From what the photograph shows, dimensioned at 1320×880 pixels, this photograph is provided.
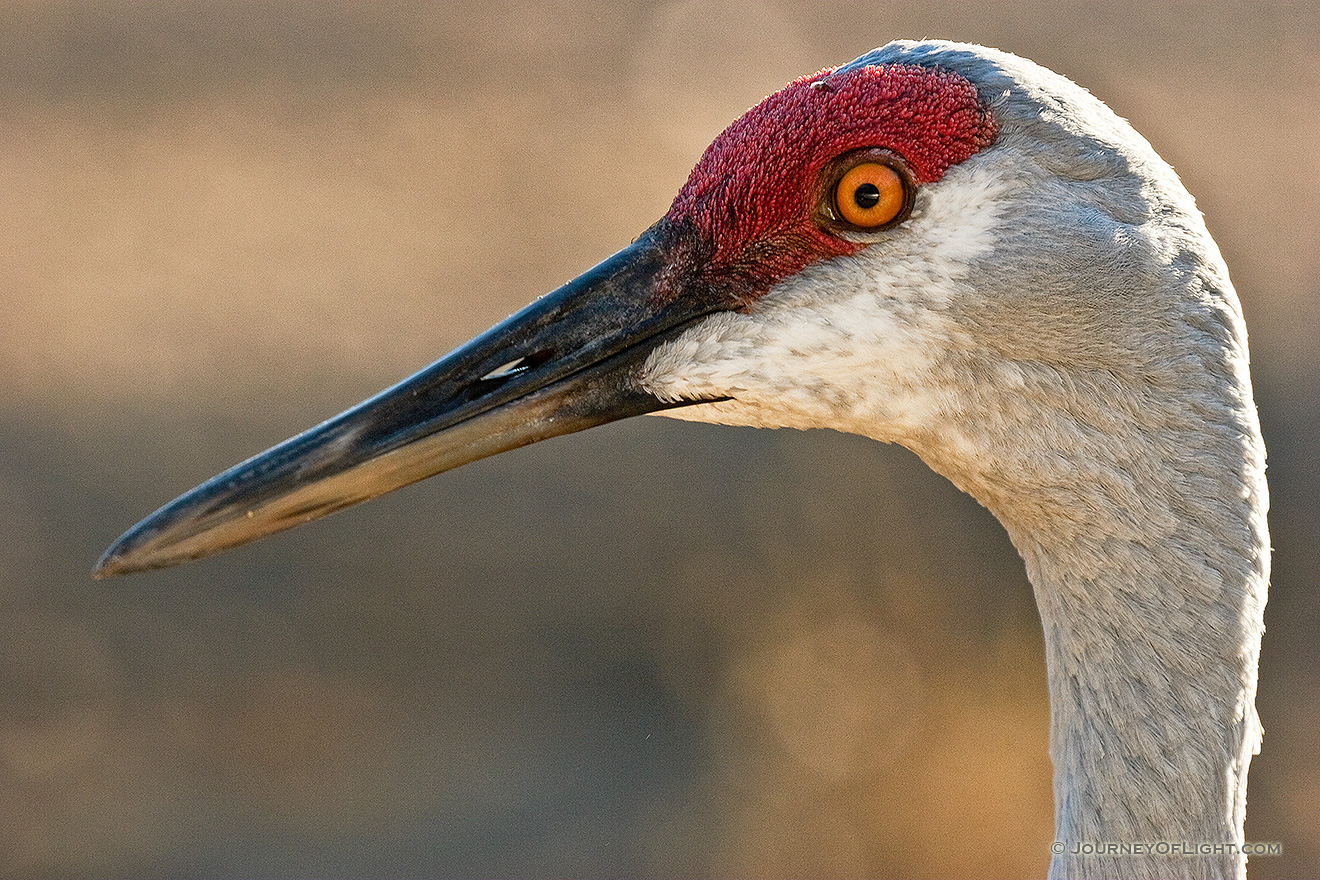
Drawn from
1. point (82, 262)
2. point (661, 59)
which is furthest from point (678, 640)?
point (661, 59)

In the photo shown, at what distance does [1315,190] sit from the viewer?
815cm

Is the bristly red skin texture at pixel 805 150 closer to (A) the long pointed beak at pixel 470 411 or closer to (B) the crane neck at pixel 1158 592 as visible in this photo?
(A) the long pointed beak at pixel 470 411

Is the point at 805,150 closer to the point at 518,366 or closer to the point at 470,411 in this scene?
the point at 518,366

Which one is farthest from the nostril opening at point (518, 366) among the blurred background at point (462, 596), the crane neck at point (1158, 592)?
the blurred background at point (462, 596)

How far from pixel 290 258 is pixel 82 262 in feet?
3.75

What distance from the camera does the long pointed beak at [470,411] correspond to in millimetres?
2398

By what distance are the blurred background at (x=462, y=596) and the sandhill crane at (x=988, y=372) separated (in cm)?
315

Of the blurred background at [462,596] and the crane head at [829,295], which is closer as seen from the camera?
the crane head at [829,295]

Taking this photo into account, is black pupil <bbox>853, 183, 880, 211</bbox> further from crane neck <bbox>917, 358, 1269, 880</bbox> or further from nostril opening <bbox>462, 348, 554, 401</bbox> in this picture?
nostril opening <bbox>462, 348, 554, 401</bbox>

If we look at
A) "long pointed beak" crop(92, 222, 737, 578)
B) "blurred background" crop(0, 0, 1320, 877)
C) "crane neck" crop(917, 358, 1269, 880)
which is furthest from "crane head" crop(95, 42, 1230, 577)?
"blurred background" crop(0, 0, 1320, 877)

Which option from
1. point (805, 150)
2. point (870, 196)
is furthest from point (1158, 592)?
point (805, 150)

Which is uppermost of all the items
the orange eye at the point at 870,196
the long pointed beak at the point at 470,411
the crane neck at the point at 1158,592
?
the orange eye at the point at 870,196

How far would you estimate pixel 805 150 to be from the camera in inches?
93.7

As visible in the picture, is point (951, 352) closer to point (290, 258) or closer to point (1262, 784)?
point (1262, 784)
